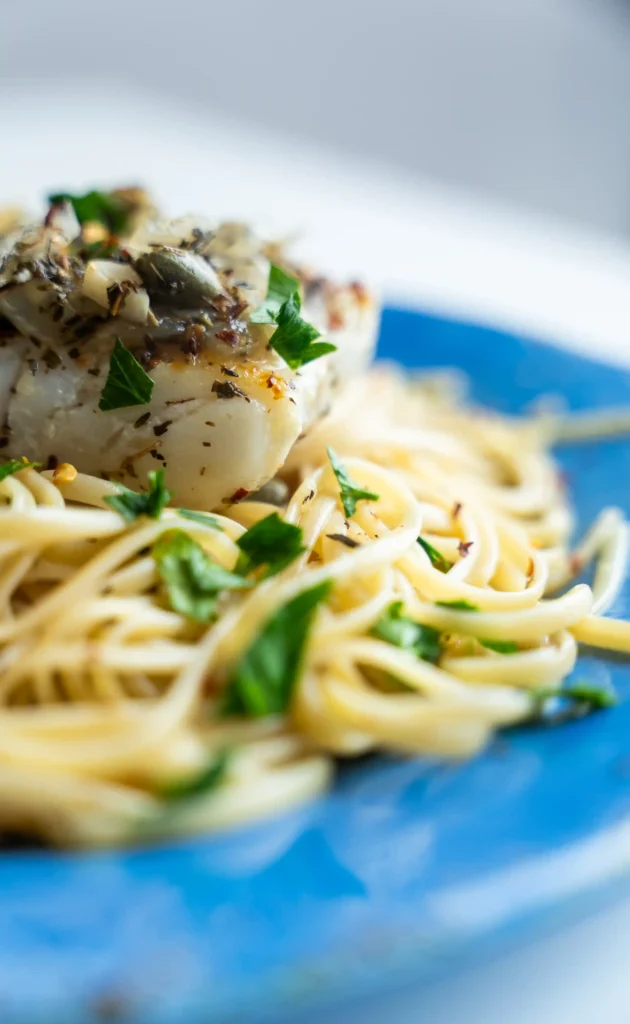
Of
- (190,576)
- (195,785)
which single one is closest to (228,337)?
(190,576)

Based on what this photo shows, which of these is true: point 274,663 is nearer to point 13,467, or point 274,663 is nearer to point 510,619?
point 510,619

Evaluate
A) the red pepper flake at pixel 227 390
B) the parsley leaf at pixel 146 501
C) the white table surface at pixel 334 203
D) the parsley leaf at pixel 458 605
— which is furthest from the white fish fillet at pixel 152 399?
the white table surface at pixel 334 203

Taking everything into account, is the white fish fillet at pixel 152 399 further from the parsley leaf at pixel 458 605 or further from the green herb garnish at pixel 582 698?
the green herb garnish at pixel 582 698

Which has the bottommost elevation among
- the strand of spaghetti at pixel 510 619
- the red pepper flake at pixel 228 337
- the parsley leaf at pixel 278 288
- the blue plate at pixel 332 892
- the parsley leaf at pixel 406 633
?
the blue plate at pixel 332 892

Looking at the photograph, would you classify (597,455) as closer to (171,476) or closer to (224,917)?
(171,476)

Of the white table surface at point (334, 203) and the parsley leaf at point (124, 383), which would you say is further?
the white table surface at point (334, 203)

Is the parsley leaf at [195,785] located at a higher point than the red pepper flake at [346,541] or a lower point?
lower

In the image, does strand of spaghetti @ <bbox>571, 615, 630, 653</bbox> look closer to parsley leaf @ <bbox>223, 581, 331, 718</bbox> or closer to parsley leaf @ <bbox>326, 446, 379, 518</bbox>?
parsley leaf @ <bbox>326, 446, 379, 518</bbox>
